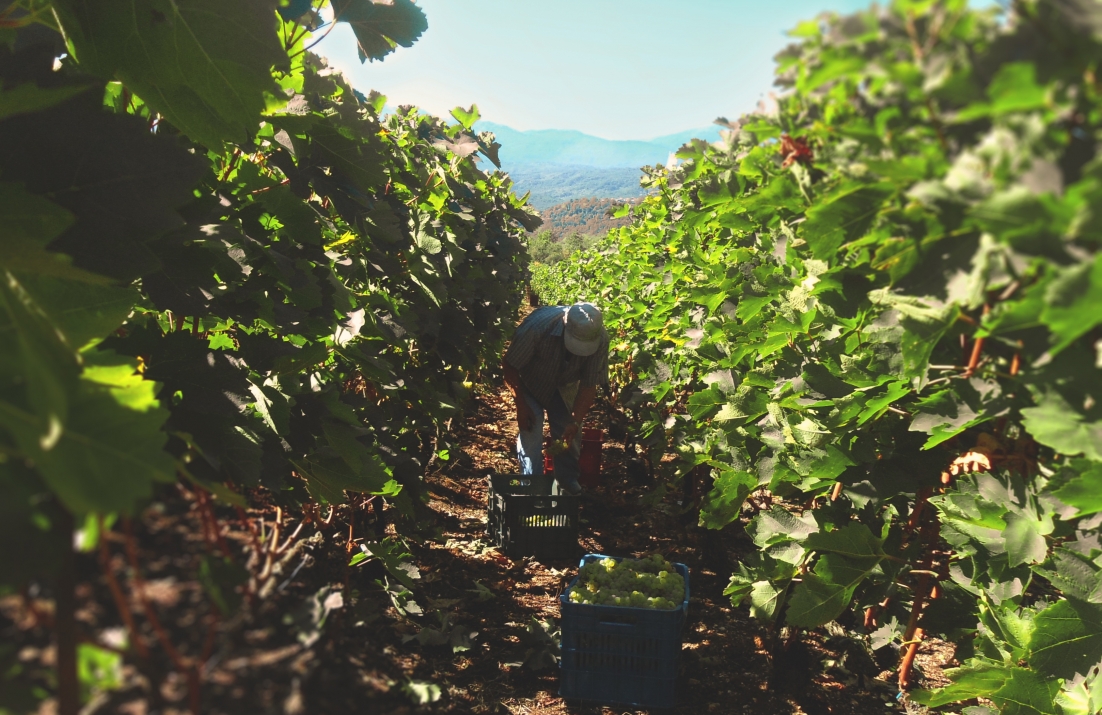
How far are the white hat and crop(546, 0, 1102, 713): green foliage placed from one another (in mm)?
1804

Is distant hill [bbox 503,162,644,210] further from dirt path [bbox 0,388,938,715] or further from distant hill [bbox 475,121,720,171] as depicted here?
dirt path [bbox 0,388,938,715]

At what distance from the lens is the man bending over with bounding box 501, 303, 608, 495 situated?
19.3 feet

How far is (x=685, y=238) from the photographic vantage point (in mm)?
4672

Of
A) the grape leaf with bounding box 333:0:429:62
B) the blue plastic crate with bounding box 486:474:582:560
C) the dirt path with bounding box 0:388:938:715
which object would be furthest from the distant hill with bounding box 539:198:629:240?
the grape leaf with bounding box 333:0:429:62

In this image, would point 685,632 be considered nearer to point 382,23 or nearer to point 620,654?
point 620,654

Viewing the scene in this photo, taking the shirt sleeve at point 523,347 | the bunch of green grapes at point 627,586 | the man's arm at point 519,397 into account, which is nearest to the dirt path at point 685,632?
the bunch of green grapes at point 627,586

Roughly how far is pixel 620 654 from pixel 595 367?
2.87 m

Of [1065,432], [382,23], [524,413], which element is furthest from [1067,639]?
[524,413]

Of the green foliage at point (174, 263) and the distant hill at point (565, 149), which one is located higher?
the distant hill at point (565, 149)

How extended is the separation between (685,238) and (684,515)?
2.32m

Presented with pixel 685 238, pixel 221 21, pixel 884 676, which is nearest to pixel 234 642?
pixel 221 21

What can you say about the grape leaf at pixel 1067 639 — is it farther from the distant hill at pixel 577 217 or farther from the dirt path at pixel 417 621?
the distant hill at pixel 577 217

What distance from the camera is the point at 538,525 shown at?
511 cm

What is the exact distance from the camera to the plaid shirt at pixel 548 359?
5.91 metres
